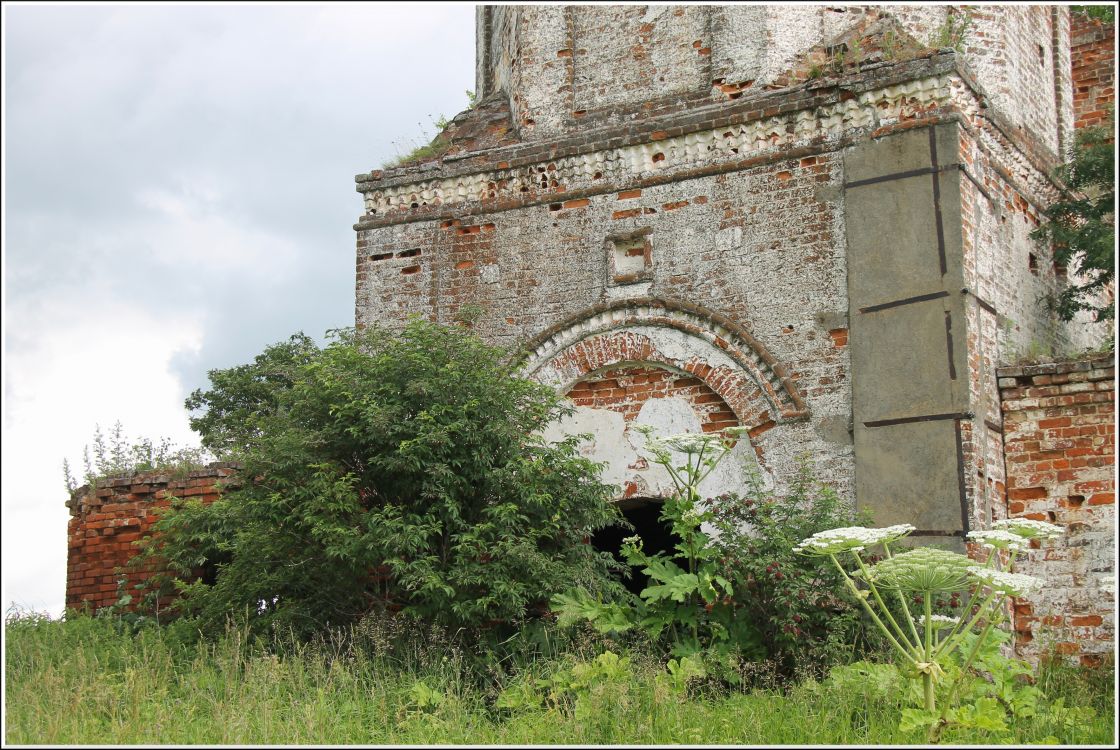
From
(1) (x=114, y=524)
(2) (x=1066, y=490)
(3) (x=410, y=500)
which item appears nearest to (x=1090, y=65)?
(2) (x=1066, y=490)

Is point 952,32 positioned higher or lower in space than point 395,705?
higher

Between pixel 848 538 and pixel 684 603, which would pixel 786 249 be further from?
pixel 848 538

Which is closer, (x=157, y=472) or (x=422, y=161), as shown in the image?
(x=157, y=472)

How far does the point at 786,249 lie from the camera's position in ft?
32.4

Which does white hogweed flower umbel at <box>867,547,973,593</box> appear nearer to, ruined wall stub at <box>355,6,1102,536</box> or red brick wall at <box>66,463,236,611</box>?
ruined wall stub at <box>355,6,1102,536</box>

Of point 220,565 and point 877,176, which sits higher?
point 877,176

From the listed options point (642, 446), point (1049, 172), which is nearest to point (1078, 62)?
point (1049, 172)

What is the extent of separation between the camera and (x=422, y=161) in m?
11.7

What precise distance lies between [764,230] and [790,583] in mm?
3310

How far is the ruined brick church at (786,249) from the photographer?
9.11m

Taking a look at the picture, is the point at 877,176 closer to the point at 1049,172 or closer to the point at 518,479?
the point at 1049,172

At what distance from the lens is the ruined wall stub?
922 centimetres

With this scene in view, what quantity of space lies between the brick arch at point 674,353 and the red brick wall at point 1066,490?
1.74m

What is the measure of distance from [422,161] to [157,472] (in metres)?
3.92
